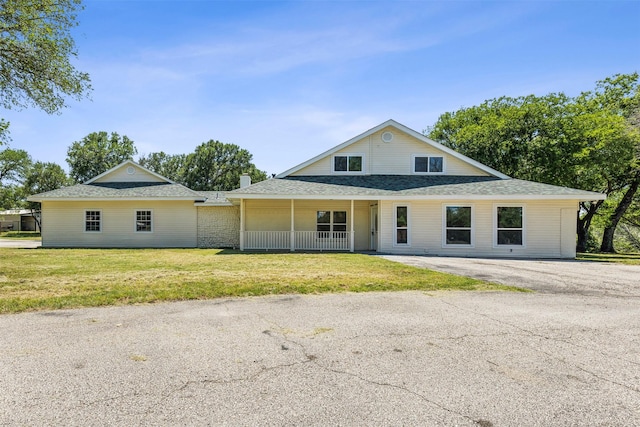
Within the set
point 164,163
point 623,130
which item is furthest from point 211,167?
point 623,130

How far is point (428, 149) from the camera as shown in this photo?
18516 mm

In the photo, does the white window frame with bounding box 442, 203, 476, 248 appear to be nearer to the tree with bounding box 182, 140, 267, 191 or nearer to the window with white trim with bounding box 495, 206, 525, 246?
the window with white trim with bounding box 495, 206, 525, 246

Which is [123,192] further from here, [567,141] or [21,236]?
[567,141]

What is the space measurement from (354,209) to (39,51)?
13.3 m

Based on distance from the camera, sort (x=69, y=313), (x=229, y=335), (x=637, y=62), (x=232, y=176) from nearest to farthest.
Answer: (x=229, y=335), (x=69, y=313), (x=637, y=62), (x=232, y=176)

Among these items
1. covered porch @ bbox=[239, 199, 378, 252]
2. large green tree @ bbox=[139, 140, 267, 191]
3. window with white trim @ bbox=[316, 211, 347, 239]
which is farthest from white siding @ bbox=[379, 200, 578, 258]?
large green tree @ bbox=[139, 140, 267, 191]

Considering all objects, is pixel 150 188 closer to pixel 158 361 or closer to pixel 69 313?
pixel 69 313

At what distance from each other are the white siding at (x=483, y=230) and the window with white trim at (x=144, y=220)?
40.4 ft

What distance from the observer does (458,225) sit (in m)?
15.9

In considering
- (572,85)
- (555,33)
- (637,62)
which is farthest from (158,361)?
(637,62)

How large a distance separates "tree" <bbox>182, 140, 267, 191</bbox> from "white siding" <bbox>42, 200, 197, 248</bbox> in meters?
29.5

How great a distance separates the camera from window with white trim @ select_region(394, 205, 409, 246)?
52.6 ft

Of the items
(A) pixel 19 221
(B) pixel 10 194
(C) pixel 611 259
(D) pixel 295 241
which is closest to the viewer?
(C) pixel 611 259

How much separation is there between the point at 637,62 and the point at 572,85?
400 cm
